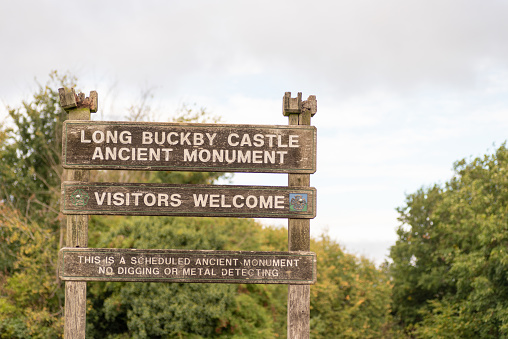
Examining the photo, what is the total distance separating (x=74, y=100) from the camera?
929cm

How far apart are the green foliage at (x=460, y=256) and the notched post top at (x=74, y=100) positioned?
1921 centimetres

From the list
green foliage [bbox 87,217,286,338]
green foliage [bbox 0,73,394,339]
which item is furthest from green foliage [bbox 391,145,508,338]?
green foliage [bbox 87,217,286,338]

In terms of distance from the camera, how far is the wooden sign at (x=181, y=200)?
895cm

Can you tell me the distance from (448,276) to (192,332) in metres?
20.3

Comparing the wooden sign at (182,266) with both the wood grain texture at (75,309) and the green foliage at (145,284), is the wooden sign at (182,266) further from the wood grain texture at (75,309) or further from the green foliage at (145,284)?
the green foliage at (145,284)

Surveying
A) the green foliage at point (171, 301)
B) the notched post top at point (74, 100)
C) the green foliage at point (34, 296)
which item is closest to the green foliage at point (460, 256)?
the green foliage at point (171, 301)

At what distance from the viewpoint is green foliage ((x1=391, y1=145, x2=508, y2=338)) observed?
25438 millimetres

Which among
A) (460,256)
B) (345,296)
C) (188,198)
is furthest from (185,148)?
(345,296)

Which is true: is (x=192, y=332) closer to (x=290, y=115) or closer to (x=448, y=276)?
(x=290, y=115)

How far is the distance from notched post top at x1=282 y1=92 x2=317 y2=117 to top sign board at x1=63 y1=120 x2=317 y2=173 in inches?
17.0

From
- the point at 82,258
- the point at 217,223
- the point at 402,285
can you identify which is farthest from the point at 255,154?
the point at 402,285

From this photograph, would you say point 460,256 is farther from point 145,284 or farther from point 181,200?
point 181,200

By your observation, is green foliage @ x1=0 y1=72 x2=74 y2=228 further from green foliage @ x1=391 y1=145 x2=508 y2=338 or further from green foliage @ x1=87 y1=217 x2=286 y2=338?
green foliage @ x1=391 y1=145 x2=508 y2=338

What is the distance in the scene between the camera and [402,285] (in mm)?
37969
